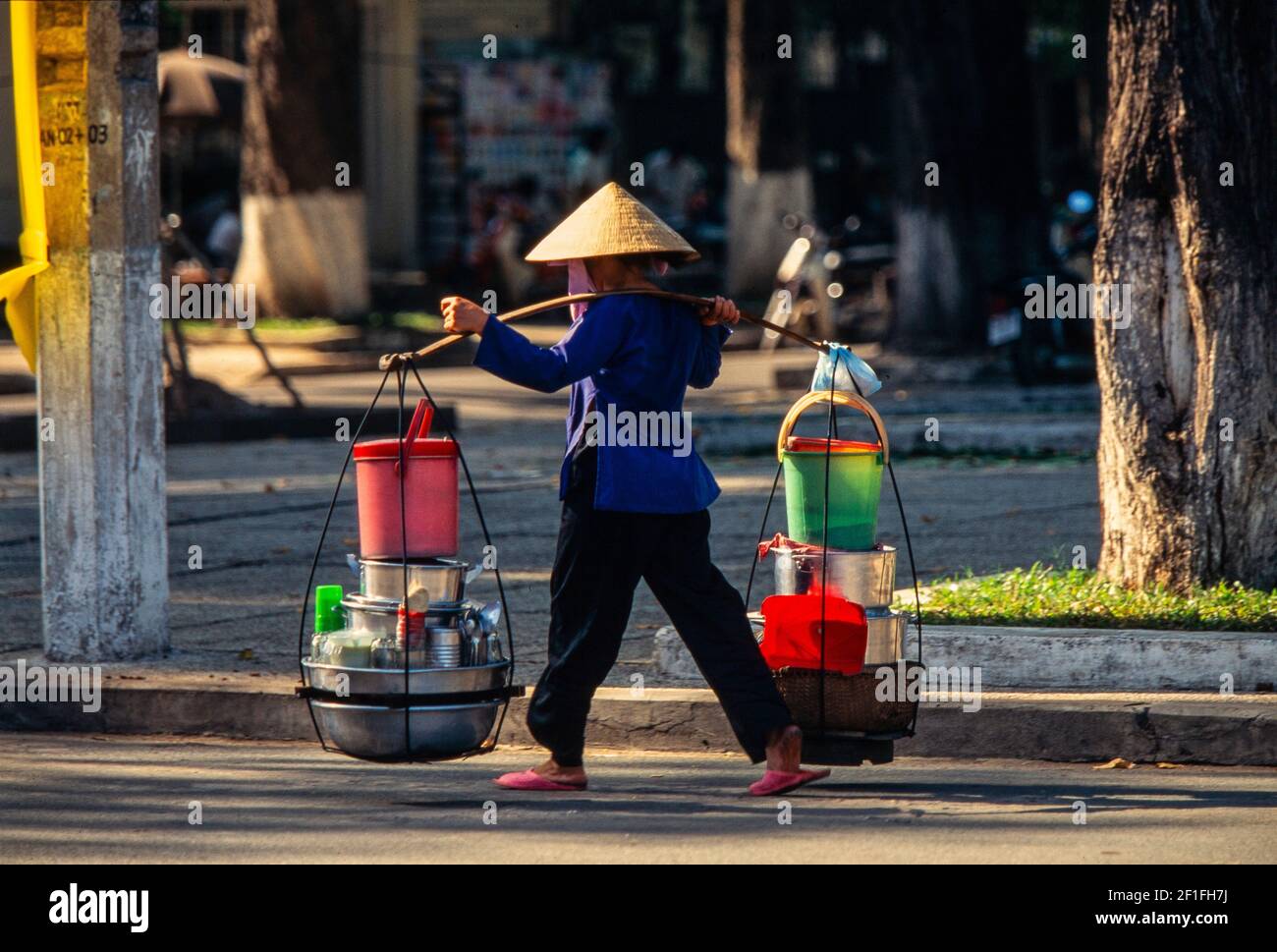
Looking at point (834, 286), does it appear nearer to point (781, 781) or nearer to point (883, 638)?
point (883, 638)

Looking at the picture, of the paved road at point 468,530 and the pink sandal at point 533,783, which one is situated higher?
Answer: the paved road at point 468,530

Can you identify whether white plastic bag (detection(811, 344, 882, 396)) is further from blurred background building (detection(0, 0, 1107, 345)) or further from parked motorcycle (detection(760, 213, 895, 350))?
parked motorcycle (detection(760, 213, 895, 350))

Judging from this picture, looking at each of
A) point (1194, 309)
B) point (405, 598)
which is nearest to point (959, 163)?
point (1194, 309)

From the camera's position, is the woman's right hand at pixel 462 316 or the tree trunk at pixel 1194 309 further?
the tree trunk at pixel 1194 309

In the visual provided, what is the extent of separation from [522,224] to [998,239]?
10.4m

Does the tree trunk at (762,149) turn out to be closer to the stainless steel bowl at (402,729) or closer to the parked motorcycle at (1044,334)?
the parked motorcycle at (1044,334)

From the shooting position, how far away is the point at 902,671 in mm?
5680

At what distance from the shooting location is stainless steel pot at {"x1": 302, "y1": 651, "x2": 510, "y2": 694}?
17.6ft

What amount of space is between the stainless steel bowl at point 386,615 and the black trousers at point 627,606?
26 cm

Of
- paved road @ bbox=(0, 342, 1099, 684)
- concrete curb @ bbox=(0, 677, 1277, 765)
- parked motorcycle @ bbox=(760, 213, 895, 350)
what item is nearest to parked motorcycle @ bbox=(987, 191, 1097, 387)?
paved road @ bbox=(0, 342, 1099, 684)

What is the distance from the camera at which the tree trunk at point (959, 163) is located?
16.2m

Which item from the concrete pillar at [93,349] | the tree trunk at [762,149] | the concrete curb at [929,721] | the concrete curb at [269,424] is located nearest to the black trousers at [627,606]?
the concrete curb at [929,721]
